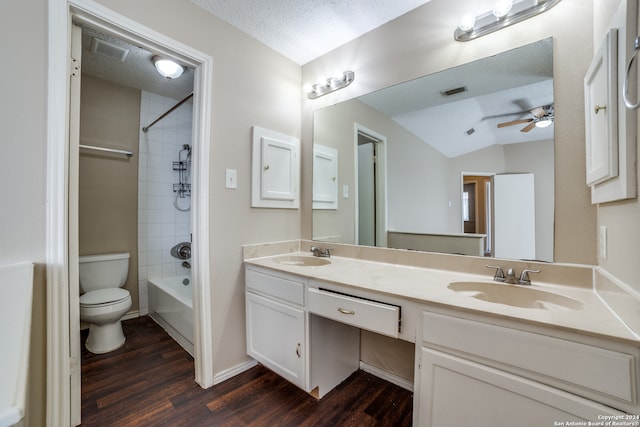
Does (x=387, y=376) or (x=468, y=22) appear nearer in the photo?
(x=468, y=22)

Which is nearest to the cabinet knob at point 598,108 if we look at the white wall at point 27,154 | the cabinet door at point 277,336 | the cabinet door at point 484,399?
the cabinet door at point 484,399

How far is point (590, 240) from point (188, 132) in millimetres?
3464

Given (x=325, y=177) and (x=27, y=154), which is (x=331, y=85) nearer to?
(x=325, y=177)

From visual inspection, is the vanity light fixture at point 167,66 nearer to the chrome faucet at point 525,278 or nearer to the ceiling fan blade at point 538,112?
the ceiling fan blade at point 538,112

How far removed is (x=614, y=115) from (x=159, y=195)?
3347 mm

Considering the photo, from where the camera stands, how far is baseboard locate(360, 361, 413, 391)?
163 centimetres

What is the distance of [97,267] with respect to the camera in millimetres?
2408

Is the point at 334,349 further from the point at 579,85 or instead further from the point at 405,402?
the point at 579,85

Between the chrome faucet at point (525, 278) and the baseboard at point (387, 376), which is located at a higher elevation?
the chrome faucet at point (525, 278)

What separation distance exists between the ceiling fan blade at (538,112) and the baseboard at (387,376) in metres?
1.61

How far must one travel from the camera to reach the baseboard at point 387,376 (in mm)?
1632

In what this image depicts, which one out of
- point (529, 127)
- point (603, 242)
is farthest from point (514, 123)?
point (603, 242)

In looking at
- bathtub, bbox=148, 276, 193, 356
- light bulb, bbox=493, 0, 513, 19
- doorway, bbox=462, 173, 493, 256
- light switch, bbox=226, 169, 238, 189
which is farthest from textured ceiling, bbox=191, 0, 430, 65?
bathtub, bbox=148, 276, 193, 356

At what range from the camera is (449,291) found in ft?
3.73
